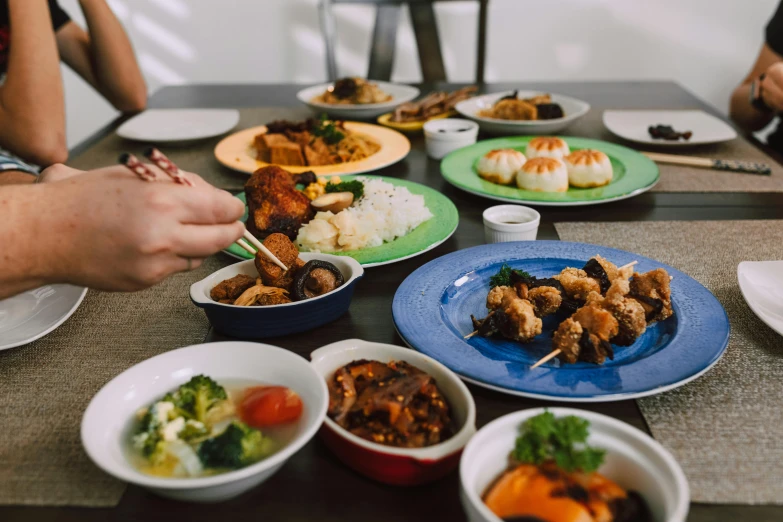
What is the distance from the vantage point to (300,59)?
5.77 metres

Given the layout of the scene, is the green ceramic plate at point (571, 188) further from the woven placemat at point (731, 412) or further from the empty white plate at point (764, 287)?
the empty white plate at point (764, 287)

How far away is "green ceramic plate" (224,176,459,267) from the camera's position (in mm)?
1626

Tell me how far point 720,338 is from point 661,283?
19cm

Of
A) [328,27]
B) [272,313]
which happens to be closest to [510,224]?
[272,313]

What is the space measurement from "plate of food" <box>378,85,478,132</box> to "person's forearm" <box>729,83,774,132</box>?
1.57 metres

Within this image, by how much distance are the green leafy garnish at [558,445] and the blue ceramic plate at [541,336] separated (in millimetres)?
183

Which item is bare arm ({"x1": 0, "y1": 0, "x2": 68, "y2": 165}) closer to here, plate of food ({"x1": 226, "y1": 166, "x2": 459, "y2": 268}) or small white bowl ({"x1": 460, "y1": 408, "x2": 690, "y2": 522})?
plate of food ({"x1": 226, "y1": 166, "x2": 459, "y2": 268})

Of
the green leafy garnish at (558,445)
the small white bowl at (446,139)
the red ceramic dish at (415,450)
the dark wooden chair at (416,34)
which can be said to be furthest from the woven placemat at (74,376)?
the dark wooden chair at (416,34)

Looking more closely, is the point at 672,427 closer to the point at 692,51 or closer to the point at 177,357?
the point at 177,357

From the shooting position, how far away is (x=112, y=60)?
3.33 m

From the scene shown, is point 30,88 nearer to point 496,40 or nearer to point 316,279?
point 316,279

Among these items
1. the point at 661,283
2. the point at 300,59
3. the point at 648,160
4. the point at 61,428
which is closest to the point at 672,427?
the point at 661,283

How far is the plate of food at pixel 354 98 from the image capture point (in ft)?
9.89

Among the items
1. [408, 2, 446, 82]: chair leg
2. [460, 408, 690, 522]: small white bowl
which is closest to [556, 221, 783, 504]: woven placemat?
[460, 408, 690, 522]: small white bowl
